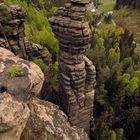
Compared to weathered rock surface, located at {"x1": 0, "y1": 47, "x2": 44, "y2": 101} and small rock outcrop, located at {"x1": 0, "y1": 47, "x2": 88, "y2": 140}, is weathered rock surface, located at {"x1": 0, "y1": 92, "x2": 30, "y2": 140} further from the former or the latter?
weathered rock surface, located at {"x1": 0, "y1": 47, "x2": 44, "y2": 101}

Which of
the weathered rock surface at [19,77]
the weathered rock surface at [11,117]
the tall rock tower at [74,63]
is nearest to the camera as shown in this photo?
the weathered rock surface at [11,117]

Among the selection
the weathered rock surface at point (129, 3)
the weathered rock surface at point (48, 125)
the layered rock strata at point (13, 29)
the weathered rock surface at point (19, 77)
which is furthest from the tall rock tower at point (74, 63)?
the weathered rock surface at point (129, 3)

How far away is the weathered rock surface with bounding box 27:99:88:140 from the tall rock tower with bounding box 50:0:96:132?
367 inches

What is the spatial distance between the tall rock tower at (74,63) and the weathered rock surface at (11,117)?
1427 centimetres

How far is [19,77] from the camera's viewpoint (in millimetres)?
17078

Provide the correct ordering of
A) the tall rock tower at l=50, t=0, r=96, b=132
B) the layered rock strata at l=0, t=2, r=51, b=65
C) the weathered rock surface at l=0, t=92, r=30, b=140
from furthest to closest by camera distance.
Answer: the layered rock strata at l=0, t=2, r=51, b=65 < the tall rock tower at l=50, t=0, r=96, b=132 < the weathered rock surface at l=0, t=92, r=30, b=140

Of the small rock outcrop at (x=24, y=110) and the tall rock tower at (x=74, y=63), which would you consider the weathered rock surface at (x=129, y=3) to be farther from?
the small rock outcrop at (x=24, y=110)

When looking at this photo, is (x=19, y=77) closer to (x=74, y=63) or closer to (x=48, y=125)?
(x=48, y=125)

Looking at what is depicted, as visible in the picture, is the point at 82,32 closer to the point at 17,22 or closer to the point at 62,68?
the point at 62,68

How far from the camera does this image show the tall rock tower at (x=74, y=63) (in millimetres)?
28875

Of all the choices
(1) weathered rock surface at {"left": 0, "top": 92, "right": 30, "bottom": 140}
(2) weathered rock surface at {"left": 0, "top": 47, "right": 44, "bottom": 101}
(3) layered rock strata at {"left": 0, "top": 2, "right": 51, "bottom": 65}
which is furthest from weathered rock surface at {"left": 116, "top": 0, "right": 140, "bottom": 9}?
(1) weathered rock surface at {"left": 0, "top": 92, "right": 30, "bottom": 140}

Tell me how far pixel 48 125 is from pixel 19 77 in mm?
4239

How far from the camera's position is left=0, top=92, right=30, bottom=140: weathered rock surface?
15031 millimetres

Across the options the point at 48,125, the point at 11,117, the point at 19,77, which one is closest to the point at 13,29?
the point at 48,125
